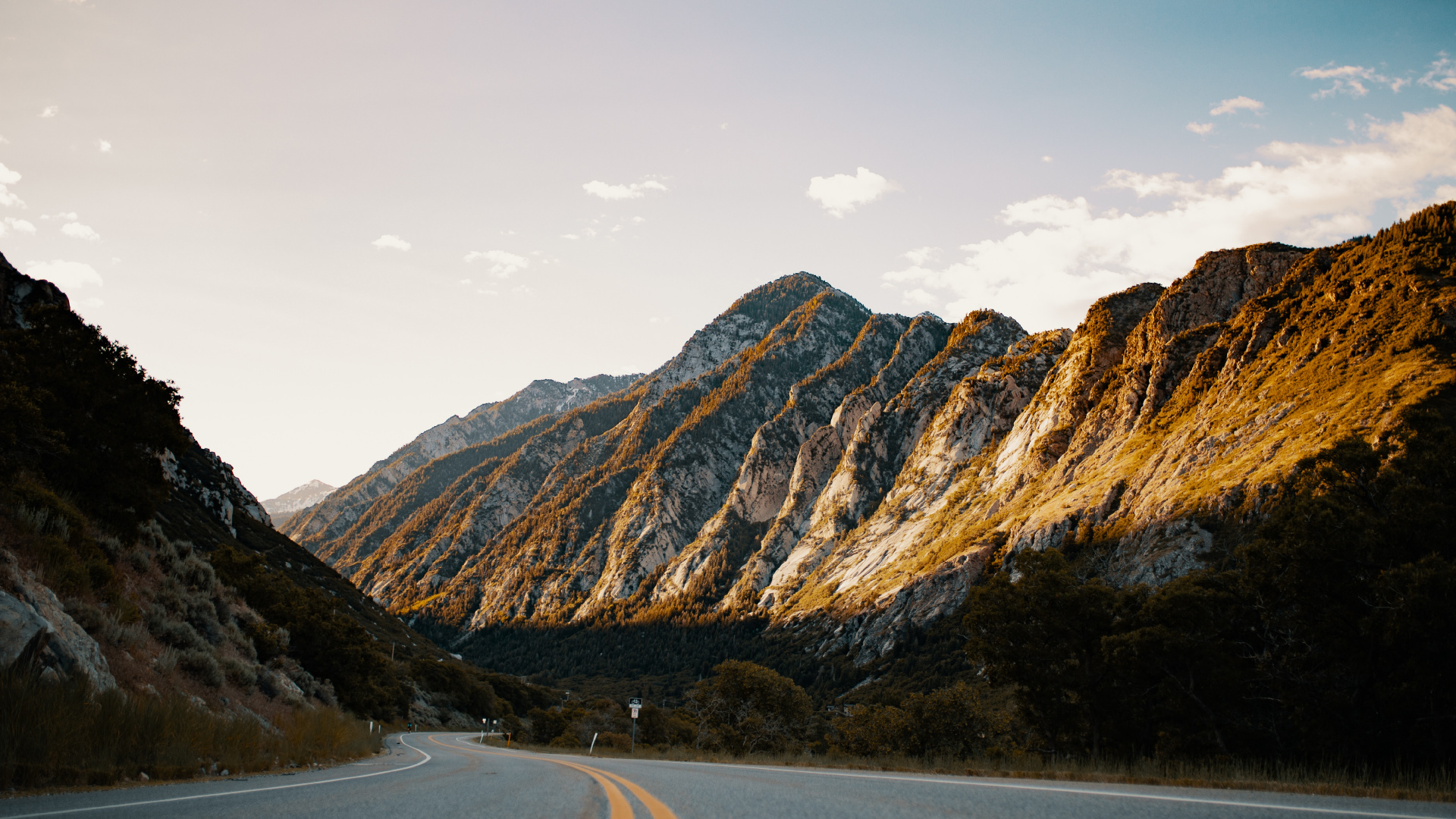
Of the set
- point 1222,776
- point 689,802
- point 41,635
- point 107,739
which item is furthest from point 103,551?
point 1222,776

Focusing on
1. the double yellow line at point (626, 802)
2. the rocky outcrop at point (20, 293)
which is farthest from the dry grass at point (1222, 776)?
the rocky outcrop at point (20, 293)

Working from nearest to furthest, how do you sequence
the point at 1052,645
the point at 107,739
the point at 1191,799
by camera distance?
the point at 1191,799
the point at 107,739
the point at 1052,645

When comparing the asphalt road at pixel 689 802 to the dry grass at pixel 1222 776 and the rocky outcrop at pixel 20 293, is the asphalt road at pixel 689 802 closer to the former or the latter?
the dry grass at pixel 1222 776

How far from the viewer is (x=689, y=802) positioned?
7.94 m

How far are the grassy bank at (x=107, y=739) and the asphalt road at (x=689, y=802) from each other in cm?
84

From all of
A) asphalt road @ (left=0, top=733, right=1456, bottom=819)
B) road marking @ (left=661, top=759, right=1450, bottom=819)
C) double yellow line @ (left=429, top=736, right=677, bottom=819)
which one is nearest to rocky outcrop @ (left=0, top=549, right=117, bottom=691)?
asphalt road @ (left=0, top=733, right=1456, bottom=819)

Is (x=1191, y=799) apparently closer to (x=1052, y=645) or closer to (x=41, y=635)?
(x=41, y=635)

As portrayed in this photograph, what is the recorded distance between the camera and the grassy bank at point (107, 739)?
7617mm

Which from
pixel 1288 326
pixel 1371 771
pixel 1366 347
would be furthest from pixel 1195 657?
pixel 1288 326

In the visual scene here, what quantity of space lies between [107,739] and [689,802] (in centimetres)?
Result: 770

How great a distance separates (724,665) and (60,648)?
5324 cm

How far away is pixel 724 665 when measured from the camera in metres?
59.2

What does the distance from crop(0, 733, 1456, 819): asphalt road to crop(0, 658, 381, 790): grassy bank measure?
0.84 metres

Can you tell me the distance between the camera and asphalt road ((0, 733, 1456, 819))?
6223 mm
